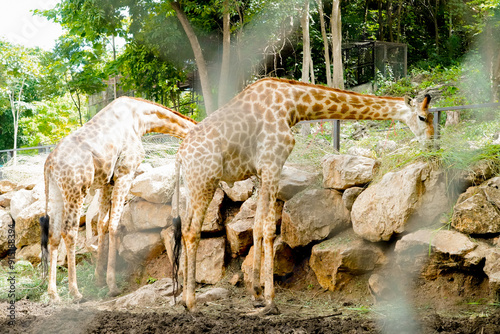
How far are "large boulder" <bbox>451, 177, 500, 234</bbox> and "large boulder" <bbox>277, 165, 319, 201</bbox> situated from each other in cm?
177

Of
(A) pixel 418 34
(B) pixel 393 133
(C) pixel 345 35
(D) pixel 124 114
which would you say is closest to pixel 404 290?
(B) pixel 393 133

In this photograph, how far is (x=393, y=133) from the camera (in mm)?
6219

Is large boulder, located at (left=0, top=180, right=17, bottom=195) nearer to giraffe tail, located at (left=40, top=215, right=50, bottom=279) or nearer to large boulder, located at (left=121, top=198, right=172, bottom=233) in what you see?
large boulder, located at (left=121, top=198, right=172, bottom=233)

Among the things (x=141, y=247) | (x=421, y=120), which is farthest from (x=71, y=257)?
(x=421, y=120)

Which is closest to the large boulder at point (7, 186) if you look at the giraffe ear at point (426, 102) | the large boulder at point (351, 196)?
the large boulder at point (351, 196)

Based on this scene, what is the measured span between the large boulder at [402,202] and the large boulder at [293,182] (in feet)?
3.16

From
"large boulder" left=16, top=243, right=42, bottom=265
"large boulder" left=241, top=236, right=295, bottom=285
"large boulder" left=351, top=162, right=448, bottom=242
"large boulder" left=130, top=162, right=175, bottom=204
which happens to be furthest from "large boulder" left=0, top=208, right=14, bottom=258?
"large boulder" left=351, top=162, right=448, bottom=242

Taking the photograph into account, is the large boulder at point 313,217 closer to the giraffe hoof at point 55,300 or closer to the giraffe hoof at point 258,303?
the giraffe hoof at point 258,303

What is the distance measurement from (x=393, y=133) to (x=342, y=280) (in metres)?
2.49

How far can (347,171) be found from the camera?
5.00m

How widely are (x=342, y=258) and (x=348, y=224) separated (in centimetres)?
55

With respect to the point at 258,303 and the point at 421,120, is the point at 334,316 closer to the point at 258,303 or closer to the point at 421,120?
the point at 258,303

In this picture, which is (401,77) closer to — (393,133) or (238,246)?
(393,133)

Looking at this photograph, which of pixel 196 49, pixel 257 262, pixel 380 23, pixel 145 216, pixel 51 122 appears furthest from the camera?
pixel 380 23
